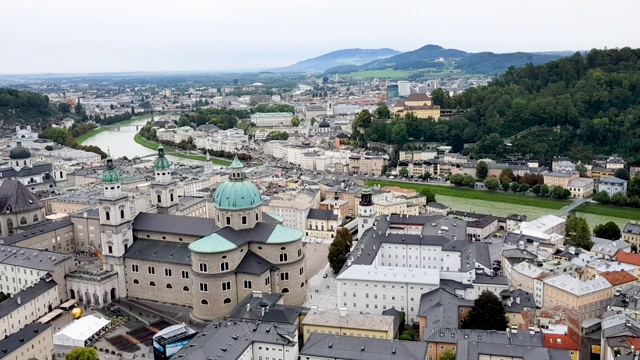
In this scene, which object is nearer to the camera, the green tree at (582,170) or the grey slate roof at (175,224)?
the grey slate roof at (175,224)

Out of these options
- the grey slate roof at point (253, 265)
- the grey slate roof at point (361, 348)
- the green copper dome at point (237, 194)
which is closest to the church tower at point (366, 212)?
the green copper dome at point (237, 194)

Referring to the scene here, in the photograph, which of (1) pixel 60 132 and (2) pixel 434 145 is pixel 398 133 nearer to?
(2) pixel 434 145

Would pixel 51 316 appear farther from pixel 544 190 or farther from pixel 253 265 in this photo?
pixel 544 190

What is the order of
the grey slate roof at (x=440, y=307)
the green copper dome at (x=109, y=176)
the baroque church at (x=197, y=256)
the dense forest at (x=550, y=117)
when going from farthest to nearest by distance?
the dense forest at (x=550, y=117), the green copper dome at (x=109, y=176), the baroque church at (x=197, y=256), the grey slate roof at (x=440, y=307)

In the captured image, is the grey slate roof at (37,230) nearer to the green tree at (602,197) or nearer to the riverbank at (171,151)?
the riverbank at (171,151)

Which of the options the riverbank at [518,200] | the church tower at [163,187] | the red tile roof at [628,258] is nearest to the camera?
the red tile roof at [628,258]

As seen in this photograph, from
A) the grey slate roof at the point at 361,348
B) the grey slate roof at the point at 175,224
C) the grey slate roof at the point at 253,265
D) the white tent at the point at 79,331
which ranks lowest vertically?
the white tent at the point at 79,331

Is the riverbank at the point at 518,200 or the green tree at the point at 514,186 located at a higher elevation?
the green tree at the point at 514,186

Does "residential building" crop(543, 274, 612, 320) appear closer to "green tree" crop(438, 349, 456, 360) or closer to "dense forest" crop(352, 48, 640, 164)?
"green tree" crop(438, 349, 456, 360)

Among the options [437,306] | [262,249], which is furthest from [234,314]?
[437,306]
